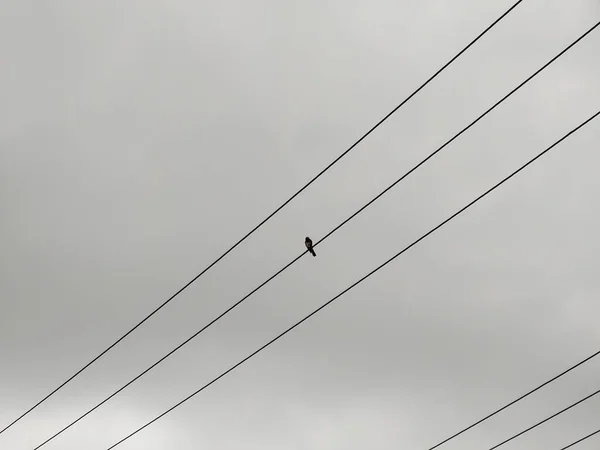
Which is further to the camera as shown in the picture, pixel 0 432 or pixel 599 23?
pixel 0 432

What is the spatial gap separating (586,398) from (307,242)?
1004cm

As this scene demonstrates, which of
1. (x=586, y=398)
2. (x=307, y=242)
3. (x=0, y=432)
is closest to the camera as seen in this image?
(x=586, y=398)

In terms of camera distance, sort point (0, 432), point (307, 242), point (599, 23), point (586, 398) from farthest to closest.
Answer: point (0, 432) → point (307, 242) → point (586, 398) → point (599, 23)

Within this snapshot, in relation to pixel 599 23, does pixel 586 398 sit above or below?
below

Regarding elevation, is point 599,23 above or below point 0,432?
below

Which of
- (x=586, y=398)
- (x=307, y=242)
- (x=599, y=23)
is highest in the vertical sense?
(x=307, y=242)

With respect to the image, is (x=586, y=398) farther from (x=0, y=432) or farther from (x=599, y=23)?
(x=0, y=432)

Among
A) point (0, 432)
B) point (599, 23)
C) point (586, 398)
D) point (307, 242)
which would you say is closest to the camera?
point (599, 23)

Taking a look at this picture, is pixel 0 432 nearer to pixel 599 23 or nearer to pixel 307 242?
pixel 307 242

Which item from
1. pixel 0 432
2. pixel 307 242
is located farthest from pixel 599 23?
pixel 0 432

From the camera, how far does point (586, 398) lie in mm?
28438

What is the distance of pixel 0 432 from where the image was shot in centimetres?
3431

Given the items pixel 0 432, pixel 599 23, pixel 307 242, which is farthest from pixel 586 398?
pixel 0 432

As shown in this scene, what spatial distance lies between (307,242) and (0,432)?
1407 cm
